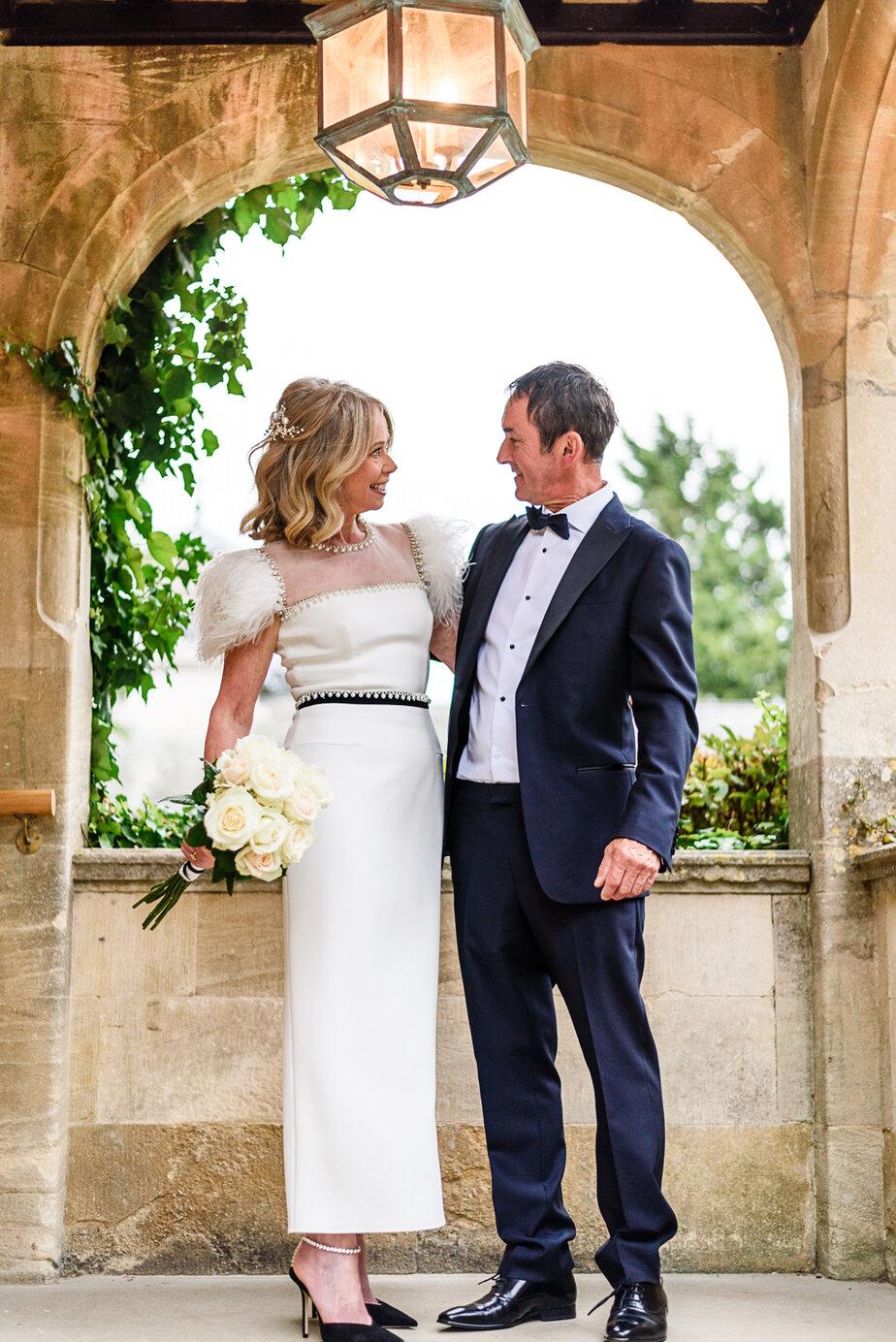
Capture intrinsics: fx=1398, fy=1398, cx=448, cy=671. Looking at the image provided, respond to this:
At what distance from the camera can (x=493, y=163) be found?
2.93 meters

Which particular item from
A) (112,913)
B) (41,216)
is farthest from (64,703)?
(41,216)

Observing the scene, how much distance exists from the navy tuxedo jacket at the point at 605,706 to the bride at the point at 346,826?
0.29 metres

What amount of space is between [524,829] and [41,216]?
227 cm

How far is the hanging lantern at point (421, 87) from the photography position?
108 inches

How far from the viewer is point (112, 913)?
3762mm

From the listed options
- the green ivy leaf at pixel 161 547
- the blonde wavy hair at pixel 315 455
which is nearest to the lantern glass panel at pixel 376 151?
the blonde wavy hair at pixel 315 455

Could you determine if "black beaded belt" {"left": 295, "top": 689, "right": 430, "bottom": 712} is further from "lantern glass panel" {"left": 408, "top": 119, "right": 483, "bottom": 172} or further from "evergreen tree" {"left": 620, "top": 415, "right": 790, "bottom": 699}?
"evergreen tree" {"left": 620, "top": 415, "right": 790, "bottom": 699}

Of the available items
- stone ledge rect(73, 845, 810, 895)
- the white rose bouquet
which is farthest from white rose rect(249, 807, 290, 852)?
stone ledge rect(73, 845, 810, 895)

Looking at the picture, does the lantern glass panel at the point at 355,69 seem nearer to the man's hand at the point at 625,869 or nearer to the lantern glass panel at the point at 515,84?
the lantern glass panel at the point at 515,84

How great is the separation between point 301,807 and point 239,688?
0.45 meters

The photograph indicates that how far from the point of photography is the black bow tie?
10.5 feet

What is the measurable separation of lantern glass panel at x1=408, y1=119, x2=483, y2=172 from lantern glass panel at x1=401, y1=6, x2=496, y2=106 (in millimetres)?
64

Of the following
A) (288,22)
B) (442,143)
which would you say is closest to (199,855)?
(442,143)

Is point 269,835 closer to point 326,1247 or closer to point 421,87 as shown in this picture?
point 326,1247
